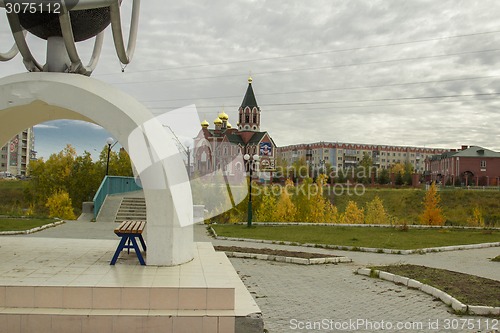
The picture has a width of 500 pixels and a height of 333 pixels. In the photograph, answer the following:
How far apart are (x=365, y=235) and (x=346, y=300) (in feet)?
33.3

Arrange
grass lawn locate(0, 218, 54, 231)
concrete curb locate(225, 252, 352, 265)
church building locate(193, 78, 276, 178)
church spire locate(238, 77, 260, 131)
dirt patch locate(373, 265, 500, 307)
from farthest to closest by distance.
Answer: church spire locate(238, 77, 260, 131)
church building locate(193, 78, 276, 178)
grass lawn locate(0, 218, 54, 231)
concrete curb locate(225, 252, 352, 265)
dirt patch locate(373, 265, 500, 307)

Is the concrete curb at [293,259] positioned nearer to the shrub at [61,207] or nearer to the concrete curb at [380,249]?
the concrete curb at [380,249]

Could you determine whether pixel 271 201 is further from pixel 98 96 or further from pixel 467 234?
pixel 98 96

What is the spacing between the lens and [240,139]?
225 ft

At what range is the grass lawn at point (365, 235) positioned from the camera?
1523 centimetres

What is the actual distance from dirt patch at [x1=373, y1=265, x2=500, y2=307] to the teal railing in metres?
14.7

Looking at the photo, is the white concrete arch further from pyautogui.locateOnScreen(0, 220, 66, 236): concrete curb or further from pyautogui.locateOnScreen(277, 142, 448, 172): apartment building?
pyautogui.locateOnScreen(277, 142, 448, 172): apartment building

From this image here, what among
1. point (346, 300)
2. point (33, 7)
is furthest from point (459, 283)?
point (33, 7)

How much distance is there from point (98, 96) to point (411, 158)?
111278 millimetres

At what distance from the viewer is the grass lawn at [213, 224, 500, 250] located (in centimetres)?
1523

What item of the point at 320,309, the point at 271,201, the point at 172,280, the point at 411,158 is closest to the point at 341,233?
the point at 271,201

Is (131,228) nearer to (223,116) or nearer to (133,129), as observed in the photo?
(133,129)

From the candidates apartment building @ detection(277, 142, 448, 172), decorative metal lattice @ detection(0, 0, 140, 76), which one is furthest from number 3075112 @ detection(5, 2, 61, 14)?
apartment building @ detection(277, 142, 448, 172)

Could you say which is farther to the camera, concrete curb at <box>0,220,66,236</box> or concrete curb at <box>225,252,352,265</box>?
concrete curb at <box>0,220,66,236</box>
